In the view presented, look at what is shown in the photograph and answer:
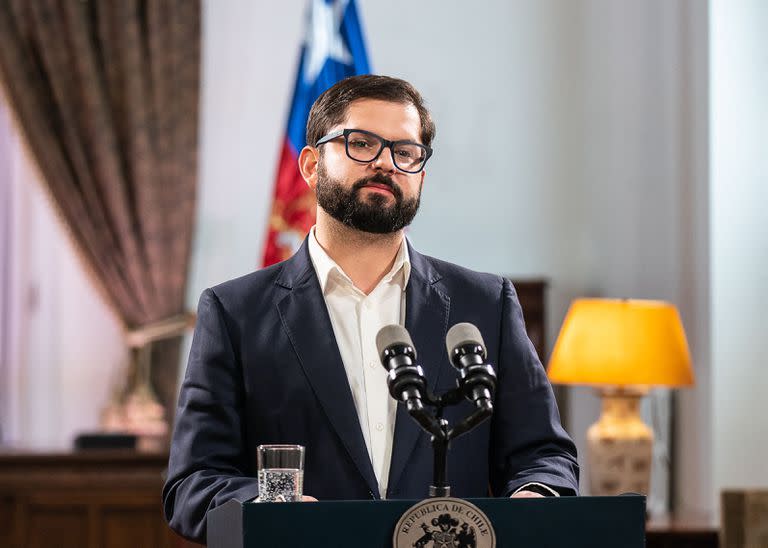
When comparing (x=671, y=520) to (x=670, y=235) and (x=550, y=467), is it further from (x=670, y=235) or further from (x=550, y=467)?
(x=550, y=467)

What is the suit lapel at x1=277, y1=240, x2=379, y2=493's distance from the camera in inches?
75.9

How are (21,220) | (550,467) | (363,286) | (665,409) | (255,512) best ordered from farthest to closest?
(21,220) < (665,409) < (363,286) < (550,467) < (255,512)

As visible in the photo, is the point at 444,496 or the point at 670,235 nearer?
the point at 444,496

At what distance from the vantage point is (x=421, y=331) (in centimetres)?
202

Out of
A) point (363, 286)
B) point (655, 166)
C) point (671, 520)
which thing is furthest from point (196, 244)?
point (363, 286)

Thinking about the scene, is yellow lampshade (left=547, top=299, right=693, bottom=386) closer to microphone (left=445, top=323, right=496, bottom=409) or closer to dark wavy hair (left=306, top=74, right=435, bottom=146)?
dark wavy hair (left=306, top=74, right=435, bottom=146)

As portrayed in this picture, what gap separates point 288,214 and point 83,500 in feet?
5.30

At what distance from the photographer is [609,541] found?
5.18ft

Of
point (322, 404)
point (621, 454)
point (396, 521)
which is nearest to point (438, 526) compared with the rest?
point (396, 521)

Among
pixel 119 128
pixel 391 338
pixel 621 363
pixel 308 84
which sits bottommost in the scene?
pixel 621 363

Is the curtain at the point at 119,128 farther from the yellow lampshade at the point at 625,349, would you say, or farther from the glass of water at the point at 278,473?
the glass of water at the point at 278,473

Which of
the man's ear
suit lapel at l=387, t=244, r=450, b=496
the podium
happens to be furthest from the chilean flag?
the podium

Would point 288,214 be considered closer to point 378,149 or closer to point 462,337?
point 378,149

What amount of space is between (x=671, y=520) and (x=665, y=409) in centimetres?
76
